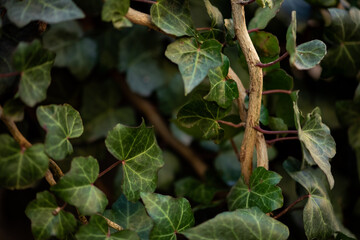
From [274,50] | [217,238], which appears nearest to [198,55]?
[274,50]

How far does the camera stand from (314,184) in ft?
2.25

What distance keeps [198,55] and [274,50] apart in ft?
0.48

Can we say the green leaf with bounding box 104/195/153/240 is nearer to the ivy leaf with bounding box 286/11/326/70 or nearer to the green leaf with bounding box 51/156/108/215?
the green leaf with bounding box 51/156/108/215

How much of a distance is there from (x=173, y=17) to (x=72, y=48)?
41 centimetres

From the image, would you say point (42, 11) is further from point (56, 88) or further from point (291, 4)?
point (291, 4)

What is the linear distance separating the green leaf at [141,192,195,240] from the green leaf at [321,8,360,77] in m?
0.46

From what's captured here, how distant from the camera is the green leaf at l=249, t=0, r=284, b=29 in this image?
672mm

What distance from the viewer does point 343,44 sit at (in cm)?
86

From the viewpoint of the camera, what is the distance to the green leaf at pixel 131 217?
63cm

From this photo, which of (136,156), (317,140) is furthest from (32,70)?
(317,140)

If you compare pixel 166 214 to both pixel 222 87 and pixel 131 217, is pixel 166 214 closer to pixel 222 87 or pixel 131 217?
pixel 131 217

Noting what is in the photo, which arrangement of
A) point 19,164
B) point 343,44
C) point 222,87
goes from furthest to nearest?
point 343,44 < point 222,87 < point 19,164

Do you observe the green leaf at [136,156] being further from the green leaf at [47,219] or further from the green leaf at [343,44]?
the green leaf at [343,44]

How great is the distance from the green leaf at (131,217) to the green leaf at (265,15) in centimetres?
36
